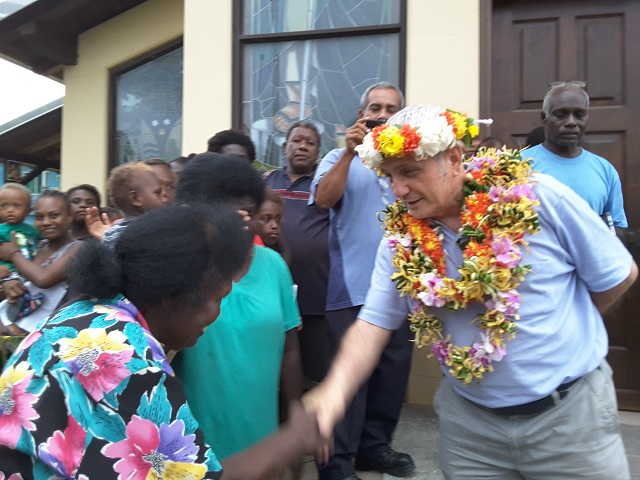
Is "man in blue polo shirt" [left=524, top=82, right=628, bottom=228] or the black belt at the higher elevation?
"man in blue polo shirt" [left=524, top=82, right=628, bottom=228]

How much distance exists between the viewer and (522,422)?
206cm

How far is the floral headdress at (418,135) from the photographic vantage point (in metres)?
1.99

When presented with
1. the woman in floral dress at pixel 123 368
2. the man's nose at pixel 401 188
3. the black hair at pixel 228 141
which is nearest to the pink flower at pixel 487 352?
the man's nose at pixel 401 188

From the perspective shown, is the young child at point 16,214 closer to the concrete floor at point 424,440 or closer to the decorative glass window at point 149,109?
the decorative glass window at point 149,109

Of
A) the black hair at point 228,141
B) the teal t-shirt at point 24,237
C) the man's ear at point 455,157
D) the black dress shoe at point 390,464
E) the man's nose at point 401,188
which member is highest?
the black hair at point 228,141

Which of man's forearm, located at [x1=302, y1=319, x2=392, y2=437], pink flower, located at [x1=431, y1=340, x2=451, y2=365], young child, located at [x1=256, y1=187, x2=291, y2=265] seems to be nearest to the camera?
man's forearm, located at [x1=302, y1=319, x2=392, y2=437]

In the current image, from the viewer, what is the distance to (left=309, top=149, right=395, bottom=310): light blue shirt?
141 inches

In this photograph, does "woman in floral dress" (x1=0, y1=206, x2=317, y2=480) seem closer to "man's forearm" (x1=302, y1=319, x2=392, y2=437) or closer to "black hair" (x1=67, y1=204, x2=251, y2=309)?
"black hair" (x1=67, y1=204, x2=251, y2=309)

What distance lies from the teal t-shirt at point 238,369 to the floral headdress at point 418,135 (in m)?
0.61

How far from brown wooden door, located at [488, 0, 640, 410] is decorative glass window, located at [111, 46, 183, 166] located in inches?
121

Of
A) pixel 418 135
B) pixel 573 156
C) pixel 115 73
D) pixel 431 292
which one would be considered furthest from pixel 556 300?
pixel 115 73

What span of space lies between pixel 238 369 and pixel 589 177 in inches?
100

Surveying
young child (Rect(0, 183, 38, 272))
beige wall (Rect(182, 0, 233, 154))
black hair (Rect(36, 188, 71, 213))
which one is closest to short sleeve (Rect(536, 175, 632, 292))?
black hair (Rect(36, 188, 71, 213))

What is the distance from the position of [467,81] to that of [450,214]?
2617 mm
